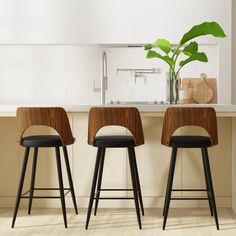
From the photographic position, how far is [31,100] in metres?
7.30

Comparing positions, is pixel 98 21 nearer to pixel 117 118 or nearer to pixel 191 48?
pixel 191 48

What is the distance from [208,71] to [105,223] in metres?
2.92

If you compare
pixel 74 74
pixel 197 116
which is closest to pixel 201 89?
pixel 74 74

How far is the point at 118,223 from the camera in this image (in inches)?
190

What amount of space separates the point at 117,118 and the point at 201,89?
7.12 ft

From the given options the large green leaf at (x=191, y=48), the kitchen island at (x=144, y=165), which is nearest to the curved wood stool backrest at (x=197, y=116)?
the kitchen island at (x=144, y=165)

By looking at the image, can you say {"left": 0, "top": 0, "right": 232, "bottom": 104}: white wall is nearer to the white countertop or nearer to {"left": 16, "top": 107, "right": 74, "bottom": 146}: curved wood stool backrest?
the white countertop

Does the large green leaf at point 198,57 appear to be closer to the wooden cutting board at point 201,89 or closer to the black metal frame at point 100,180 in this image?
the wooden cutting board at point 201,89

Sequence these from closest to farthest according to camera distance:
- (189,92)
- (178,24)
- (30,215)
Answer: (30,215)
(189,92)
(178,24)

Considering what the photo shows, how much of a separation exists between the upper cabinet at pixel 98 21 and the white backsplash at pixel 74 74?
25 cm

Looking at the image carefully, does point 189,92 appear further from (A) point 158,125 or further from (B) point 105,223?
(B) point 105,223

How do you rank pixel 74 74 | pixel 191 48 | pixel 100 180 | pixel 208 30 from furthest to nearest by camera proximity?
1. pixel 74 74
2. pixel 191 48
3. pixel 208 30
4. pixel 100 180

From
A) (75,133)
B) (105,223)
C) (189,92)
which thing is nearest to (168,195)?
(105,223)

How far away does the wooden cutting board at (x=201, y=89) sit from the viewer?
632cm
